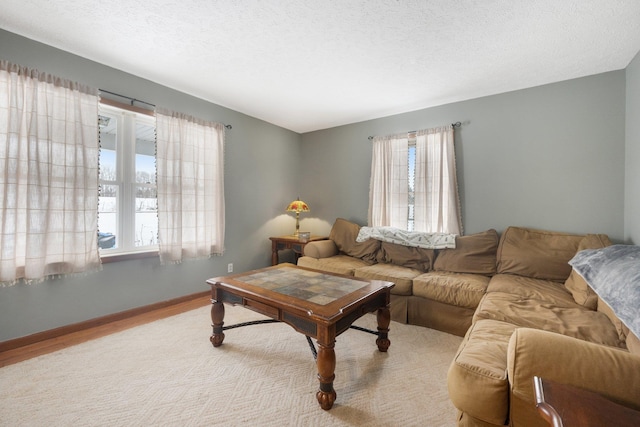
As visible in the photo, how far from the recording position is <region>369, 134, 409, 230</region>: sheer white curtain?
3.55 meters

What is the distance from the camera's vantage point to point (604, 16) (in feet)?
5.79

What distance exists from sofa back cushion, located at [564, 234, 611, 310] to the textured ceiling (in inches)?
62.2

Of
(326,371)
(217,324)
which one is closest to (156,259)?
(217,324)

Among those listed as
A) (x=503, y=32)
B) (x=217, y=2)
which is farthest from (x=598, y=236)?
(x=217, y=2)

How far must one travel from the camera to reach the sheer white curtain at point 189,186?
9.44ft

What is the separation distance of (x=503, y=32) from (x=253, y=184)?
3224mm

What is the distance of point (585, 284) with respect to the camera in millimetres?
1900

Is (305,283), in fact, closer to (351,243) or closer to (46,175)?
(351,243)

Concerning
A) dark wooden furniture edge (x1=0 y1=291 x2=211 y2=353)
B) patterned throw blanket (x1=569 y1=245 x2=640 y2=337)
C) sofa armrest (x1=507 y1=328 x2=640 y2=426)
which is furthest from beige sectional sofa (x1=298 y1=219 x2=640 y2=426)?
dark wooden furniture edge (x1=0 y1=291 x2=211 y2=353)

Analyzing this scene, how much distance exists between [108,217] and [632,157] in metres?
4.89

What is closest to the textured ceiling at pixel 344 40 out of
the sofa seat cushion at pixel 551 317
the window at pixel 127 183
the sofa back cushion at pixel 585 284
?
the window at pixel 127 183

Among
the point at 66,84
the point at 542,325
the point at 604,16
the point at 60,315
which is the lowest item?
the point at 60,315

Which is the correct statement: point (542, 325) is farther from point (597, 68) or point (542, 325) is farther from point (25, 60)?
point (25, 60)

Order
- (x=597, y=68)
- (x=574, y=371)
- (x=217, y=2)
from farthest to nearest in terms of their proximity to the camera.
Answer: (x=597, y=68) < (x=217, y=2) < (x=574, y=371)
